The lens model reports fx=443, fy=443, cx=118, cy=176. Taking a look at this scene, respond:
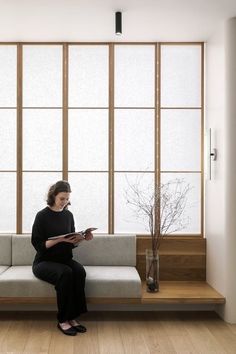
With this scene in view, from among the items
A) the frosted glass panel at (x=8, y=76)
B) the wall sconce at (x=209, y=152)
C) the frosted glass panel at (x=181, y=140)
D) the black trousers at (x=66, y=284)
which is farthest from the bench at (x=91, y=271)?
the frosted glass panel at (x=8, y=76)

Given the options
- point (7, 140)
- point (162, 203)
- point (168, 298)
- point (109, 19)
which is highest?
point (109, 19)

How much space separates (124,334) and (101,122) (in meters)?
2.30

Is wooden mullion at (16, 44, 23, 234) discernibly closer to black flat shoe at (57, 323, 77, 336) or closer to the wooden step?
black flat shoe at (57, 323, 77, 336)

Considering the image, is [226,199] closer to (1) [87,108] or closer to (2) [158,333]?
(2) [158,333]

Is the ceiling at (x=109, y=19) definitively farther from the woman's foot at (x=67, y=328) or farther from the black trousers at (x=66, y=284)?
the woman's foot at (x=67, y=328)

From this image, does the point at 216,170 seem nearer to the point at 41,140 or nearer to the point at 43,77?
the point at 41,140

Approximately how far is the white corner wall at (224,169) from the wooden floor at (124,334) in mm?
391

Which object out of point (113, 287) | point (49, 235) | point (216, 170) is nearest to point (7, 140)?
point (49, 235)

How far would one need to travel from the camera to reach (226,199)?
4242 mm

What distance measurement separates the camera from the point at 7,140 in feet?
16.3

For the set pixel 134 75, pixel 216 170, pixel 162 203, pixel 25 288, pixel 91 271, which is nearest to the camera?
pixel 25 288

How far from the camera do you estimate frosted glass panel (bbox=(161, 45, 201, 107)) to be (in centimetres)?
500

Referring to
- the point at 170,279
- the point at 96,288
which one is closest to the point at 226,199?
the point at 170,279

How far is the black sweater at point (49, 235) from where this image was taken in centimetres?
419
